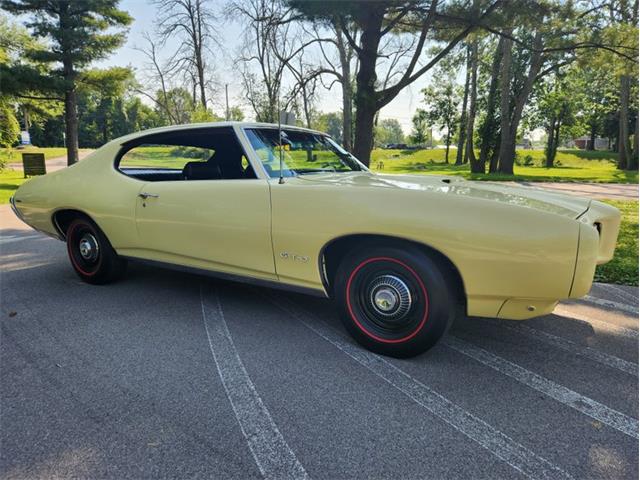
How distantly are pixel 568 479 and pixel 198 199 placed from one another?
2819 mm

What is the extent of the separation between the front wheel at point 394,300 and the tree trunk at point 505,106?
19668mm

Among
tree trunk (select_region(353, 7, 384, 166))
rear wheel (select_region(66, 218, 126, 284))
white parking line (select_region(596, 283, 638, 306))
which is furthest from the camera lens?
tree trunk (select_region(353, 7, 384, 166))

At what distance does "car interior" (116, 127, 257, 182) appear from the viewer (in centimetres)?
330

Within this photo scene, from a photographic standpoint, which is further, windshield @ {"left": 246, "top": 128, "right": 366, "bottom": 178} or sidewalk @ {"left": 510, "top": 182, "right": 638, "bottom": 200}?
sidewalk @ {"left": 510, "top": 182, "right": 638, "bottom": 200}

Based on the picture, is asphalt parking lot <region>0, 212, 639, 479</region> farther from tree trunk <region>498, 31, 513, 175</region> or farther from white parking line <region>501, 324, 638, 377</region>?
tree trunk <region>498, 31, 513, 175</region>

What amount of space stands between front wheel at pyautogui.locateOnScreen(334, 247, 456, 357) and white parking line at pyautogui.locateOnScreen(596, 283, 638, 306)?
97.1 inches

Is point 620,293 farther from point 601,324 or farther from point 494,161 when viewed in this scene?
point 494,161

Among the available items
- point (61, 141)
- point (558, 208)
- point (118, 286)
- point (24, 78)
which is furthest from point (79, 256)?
point (61, 141)

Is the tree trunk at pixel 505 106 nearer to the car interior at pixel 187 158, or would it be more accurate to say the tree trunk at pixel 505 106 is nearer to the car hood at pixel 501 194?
the car hood at pixel 501 194

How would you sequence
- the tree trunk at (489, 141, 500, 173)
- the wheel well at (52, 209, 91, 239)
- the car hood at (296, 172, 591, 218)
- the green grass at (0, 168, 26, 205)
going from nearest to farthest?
the car hood at (296, 172, 591, 218), the wheel well at (52, 209, 91, 239), the green grass at (0, 168, 26, 205), the tree trunk at (489, 141, 500, 173)

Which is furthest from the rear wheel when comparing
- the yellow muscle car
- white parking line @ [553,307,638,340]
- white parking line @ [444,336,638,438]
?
white parking line @ [553,307,638,340]

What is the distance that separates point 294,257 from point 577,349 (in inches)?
80.9

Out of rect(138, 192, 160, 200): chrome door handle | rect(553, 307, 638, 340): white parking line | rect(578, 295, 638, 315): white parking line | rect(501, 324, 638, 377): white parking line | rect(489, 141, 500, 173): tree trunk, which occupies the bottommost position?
rect(501, 324, 638, 377): white parking line

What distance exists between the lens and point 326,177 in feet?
10.2
